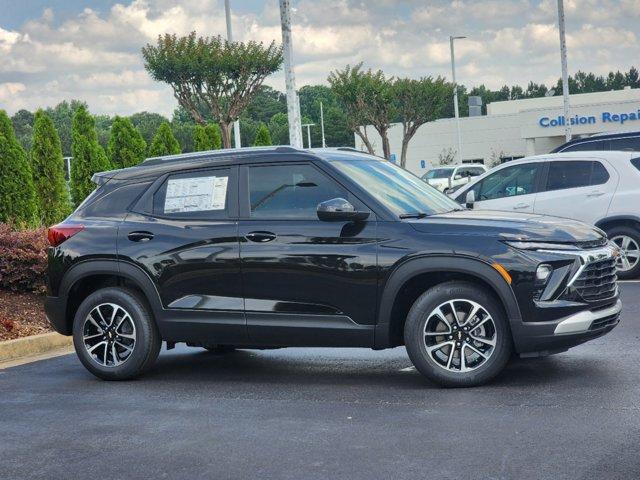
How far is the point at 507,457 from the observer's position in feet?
19.1

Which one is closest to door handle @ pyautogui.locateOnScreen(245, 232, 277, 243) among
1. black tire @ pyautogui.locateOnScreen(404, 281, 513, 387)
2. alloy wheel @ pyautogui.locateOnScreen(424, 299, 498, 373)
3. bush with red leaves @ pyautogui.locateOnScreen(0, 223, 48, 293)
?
black tire @ pyautogui.locateOnScreen(404, 281, 513, 387)

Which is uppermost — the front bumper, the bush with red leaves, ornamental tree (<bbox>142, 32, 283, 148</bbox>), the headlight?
ornamental tree (<bbox>142, 32, 283, 148</bbox>)

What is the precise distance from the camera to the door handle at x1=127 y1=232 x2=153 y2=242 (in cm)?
870

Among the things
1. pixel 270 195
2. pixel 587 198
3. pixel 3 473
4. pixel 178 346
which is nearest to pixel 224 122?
pixel 587 198

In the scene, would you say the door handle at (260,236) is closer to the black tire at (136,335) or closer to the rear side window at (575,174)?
the black tire at (136,335)

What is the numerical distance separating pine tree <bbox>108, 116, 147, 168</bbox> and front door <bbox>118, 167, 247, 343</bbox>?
20823mm

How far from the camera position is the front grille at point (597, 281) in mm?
7574

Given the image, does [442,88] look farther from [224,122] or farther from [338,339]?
[338,339]

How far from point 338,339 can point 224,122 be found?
2820 centimetres

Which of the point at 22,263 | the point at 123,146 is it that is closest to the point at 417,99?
the point at 123,146

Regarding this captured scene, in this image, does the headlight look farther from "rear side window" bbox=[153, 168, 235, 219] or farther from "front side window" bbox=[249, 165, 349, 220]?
"rear side window" bbox=[153, 168, 235, 219]

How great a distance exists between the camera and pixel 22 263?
12984mm

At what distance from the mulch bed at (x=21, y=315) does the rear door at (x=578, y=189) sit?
6838 millimetres

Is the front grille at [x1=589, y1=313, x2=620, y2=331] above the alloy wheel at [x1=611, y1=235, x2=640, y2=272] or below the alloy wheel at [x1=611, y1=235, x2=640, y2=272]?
above
